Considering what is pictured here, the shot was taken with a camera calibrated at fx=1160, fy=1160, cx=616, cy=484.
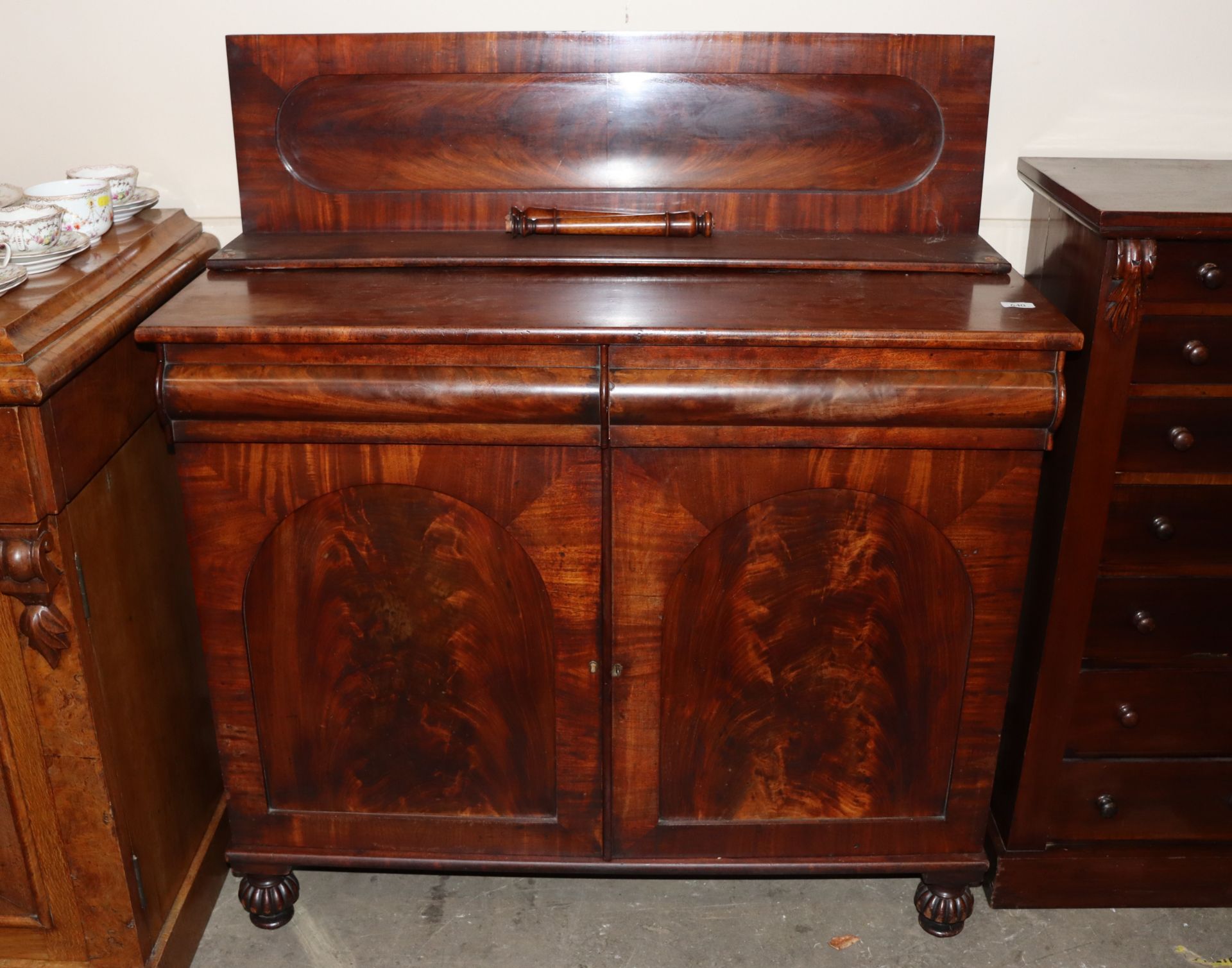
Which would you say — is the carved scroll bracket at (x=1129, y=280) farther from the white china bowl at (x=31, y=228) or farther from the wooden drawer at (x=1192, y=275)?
the white china bowl at (x=31, y=228)

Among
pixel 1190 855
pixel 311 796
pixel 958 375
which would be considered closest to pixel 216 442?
pixel 311 796

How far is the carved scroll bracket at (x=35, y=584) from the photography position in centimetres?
141

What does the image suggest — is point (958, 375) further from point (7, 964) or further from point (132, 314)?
point (7, 964)

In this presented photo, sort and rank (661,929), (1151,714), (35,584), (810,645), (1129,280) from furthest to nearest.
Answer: (661,929) < (1151,714) < (810,645) < (1129,280) < (35,584)

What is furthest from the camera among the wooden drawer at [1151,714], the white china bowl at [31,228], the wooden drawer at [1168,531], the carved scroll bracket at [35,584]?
the wooden drawer at [1151,714]

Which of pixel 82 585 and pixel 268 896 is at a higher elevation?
pixel 82 585

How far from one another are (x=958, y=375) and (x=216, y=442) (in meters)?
0.97

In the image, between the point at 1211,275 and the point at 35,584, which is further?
the point at 1211,275

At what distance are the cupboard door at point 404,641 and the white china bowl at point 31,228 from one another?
0.34m

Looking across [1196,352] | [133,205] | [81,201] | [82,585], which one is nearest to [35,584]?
[82,585]

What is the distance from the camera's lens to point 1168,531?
167 centimetres

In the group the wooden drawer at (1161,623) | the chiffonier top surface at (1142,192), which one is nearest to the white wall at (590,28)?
the chiffonier top surface at (1142,192)

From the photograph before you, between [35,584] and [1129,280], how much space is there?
57.3 inches

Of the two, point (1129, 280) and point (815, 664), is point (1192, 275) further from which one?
point (815, 664)
